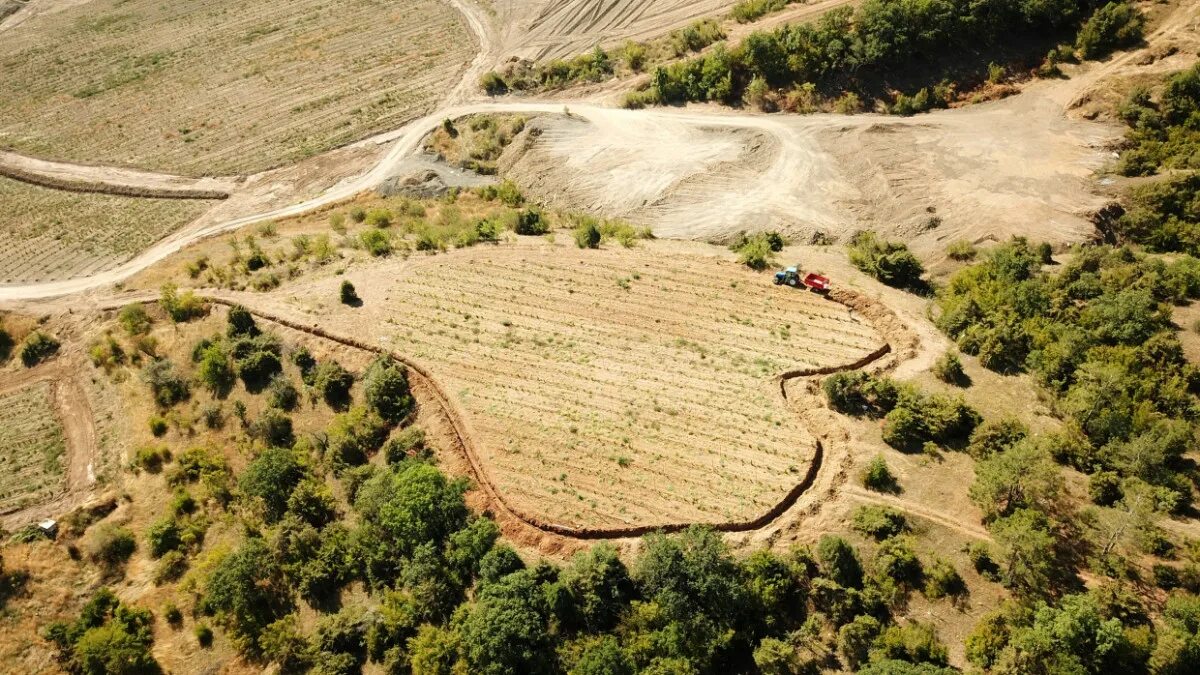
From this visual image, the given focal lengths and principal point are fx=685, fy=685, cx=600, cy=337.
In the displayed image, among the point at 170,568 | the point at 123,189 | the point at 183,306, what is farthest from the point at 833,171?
the point at 123,189

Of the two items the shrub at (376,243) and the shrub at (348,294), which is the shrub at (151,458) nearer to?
the shrub at (348,294)

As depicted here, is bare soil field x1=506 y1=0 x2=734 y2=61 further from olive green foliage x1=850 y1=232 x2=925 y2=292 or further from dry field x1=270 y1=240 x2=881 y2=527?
olive green foliage x1=850 y1=232 x2=925 y2=292

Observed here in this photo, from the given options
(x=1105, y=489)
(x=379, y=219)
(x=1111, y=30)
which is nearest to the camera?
(x=1105, y=489)

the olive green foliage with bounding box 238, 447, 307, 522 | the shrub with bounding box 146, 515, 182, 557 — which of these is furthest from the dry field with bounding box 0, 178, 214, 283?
the olive green foliage with bounding box 238, 447, 307, 522

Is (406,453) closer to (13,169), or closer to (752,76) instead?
(752,76)

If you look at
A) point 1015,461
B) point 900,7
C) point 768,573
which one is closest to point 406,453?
point 768,573

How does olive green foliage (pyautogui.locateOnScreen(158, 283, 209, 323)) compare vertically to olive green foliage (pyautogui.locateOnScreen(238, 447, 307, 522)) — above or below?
above

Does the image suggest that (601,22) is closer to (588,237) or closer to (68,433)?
(588,237)
